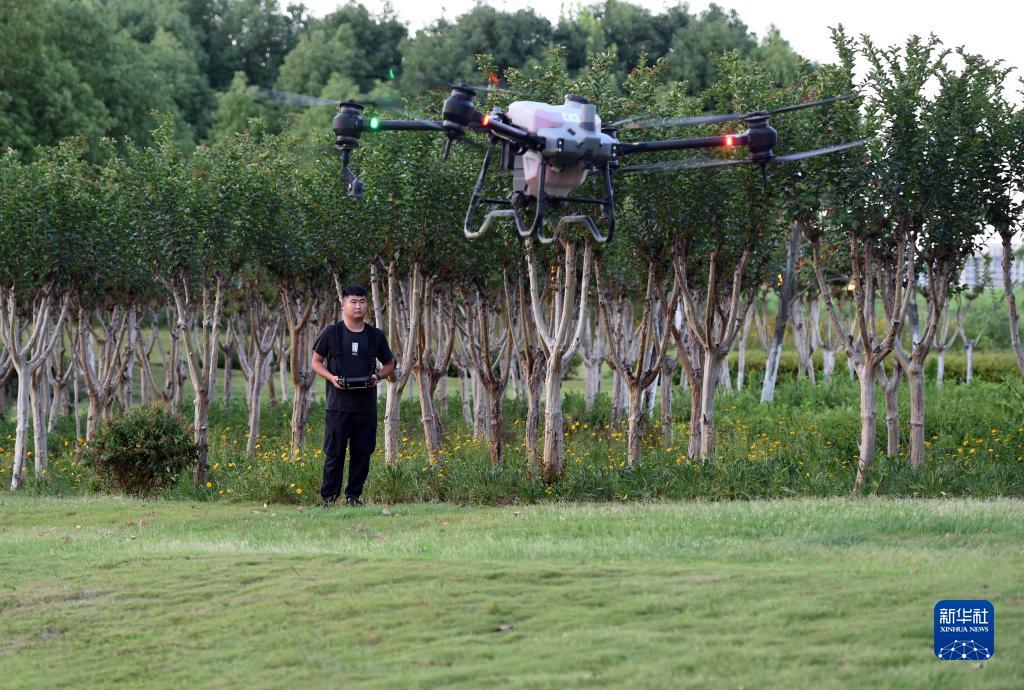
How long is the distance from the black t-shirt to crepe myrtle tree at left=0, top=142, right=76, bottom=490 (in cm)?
692

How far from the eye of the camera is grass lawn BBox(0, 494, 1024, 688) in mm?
6980

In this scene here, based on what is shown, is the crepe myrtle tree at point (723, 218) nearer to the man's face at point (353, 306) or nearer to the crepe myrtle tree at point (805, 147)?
the crepe myrtle tree at point (805, 147)

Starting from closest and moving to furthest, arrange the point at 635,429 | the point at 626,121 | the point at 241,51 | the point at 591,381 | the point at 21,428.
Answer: the point at 626,121, the point at 635,429, the point at 21,428, the point at 591,381, the point at 241,51

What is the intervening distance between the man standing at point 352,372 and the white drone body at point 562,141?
3684 mm

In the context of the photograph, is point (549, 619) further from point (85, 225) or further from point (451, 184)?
point (85, 225)

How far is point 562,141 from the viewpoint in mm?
10352

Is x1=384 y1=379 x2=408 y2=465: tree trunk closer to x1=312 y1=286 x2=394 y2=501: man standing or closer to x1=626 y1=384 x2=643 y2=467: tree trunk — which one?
x1=626 y1=384 x2=643 y2=467: tree trunk

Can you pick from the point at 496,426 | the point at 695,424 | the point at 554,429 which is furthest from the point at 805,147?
the point at 496,426

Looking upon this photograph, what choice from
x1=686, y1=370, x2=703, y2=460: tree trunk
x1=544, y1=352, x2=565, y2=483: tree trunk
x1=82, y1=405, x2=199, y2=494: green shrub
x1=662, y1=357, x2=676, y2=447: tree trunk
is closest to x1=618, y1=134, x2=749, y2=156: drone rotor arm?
x1=544, y1=352, x2=565, y2=483: tree trunk

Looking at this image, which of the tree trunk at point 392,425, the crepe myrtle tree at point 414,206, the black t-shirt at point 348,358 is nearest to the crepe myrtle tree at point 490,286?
the crepe myrtle tree at point 414,206

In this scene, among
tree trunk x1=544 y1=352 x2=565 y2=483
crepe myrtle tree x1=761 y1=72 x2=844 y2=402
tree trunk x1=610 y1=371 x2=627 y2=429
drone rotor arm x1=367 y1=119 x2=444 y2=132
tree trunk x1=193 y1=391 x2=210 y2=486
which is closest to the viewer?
drone rotor arm x1=367 y1=119 x2=444 y2=132

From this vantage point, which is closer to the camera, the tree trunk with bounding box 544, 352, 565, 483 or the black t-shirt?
the black t-shirt

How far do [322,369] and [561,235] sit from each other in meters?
3.73

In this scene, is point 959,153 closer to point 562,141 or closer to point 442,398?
point 562,141
